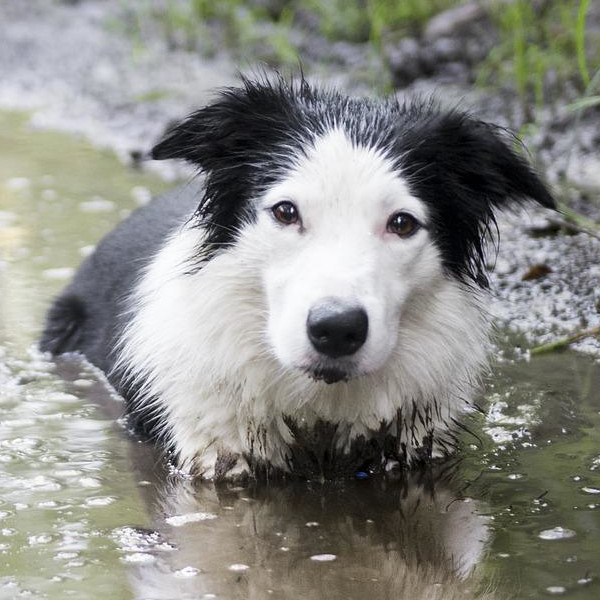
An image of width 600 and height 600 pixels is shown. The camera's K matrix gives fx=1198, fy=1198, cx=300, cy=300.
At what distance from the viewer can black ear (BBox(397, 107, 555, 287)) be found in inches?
141

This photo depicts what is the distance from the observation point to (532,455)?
150 inches

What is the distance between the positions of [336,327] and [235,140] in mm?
824

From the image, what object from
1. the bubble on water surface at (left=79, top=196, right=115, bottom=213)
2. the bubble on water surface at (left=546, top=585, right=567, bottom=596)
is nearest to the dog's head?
the bubble on water surface at (left=546, top=585, right=567, bottom=596)

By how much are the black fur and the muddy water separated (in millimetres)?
681

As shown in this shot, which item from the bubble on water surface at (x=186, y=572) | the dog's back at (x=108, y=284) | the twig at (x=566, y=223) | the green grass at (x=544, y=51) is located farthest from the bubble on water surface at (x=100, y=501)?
the green grass at (x=544, y=51)

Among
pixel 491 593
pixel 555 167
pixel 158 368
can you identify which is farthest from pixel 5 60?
pixel 491 593

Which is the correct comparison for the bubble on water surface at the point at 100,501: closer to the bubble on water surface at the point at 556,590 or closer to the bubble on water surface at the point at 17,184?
the bubble on water surface at the point at 556,590

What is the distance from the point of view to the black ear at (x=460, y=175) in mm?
3582

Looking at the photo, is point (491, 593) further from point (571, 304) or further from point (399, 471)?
point (571, 304)

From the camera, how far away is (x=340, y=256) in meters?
3.25

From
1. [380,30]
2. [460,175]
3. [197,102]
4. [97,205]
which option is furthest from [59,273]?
[197,102]

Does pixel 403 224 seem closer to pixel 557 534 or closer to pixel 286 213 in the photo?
pixel 286 213

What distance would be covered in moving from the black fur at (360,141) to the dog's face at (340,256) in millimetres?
68

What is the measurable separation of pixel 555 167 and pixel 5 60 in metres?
7.19
